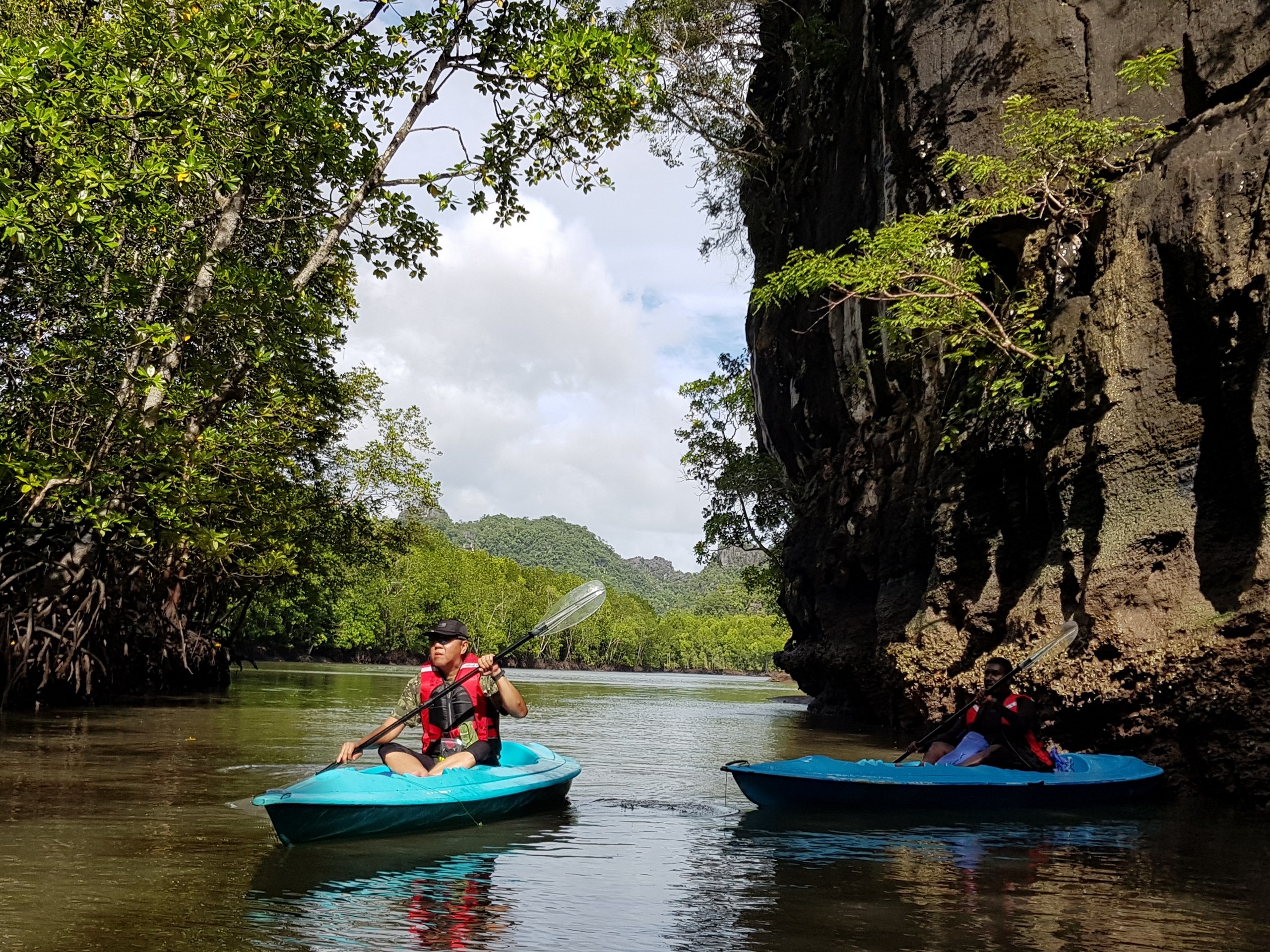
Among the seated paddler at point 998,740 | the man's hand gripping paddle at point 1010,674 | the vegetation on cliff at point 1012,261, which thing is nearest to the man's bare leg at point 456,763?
the man's hand gripping paddle at point 1010,674

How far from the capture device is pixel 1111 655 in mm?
9609

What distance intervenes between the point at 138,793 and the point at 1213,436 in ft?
29.6

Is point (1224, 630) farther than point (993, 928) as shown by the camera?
Yes

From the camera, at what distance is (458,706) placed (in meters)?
7.10

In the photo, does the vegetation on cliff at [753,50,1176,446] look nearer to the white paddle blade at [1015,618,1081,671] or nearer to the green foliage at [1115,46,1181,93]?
the green foliage at [1115,46,1181,93]

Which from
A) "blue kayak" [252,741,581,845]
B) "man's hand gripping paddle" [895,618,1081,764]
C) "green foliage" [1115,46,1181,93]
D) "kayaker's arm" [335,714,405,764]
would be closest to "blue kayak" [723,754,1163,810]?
"man's hand gripping paddle" [895,618,1081,764]

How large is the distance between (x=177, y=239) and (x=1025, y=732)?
455 inches

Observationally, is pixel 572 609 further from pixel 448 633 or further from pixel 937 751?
pixel 937 751

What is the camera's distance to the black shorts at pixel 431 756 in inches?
268

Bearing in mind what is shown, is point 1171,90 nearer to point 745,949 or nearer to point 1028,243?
point 1028,243

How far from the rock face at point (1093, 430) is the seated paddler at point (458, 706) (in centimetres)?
560

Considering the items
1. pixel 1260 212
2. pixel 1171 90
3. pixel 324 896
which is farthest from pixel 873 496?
pixel 324 896

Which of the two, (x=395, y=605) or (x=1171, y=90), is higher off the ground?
(x=1171, y=90)

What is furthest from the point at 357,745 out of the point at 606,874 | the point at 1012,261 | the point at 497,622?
the point at 497,622
